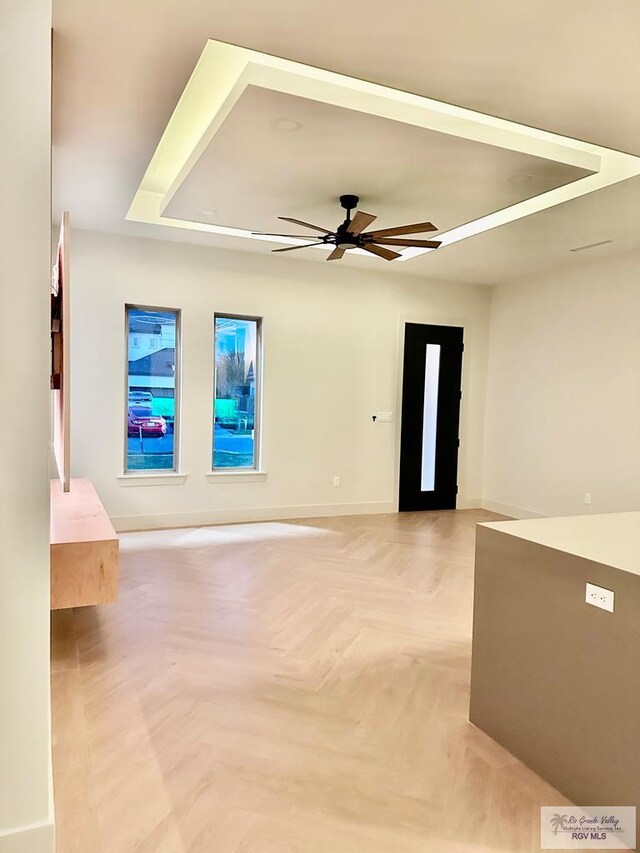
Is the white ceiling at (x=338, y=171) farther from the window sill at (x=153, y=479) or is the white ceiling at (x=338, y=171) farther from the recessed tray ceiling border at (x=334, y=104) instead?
the window sill at (x=153, y=479)

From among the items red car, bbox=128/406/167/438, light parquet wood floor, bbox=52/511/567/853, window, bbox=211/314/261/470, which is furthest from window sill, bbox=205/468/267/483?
light parquet wood floor, bbox=52/511/567/853

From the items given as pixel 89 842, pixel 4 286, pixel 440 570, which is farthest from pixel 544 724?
pixel 440 570

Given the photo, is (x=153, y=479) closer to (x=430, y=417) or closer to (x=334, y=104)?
(x=430, y=417)

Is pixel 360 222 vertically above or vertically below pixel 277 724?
above

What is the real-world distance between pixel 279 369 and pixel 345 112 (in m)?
3.46

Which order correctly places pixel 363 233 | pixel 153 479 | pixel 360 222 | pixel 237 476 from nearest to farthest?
1. pixel 360 222
2. pixel 363 233
3. pixel 153 479
4. pixel 237 476

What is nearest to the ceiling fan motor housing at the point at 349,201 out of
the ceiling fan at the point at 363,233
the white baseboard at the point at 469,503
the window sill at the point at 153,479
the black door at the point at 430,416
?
the ceiling fan at the point at 363,233

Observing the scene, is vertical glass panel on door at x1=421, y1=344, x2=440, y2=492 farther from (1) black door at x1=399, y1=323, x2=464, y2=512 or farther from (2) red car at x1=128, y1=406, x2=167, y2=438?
(2) red car at x1=128, y1=406, x2=167, y2=438

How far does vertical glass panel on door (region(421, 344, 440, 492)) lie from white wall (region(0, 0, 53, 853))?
6.01m

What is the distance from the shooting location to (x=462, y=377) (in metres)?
7.33

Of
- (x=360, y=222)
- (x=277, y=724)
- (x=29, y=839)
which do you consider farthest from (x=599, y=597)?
(x=360, y=222)

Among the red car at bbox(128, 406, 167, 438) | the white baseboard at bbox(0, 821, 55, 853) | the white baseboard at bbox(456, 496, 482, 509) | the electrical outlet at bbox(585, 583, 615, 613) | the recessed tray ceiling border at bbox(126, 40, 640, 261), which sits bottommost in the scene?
the white baseboard at bbox(456, 496, 482, 509)

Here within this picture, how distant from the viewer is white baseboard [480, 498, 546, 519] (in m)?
6.68

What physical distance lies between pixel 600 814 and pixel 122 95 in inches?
146
